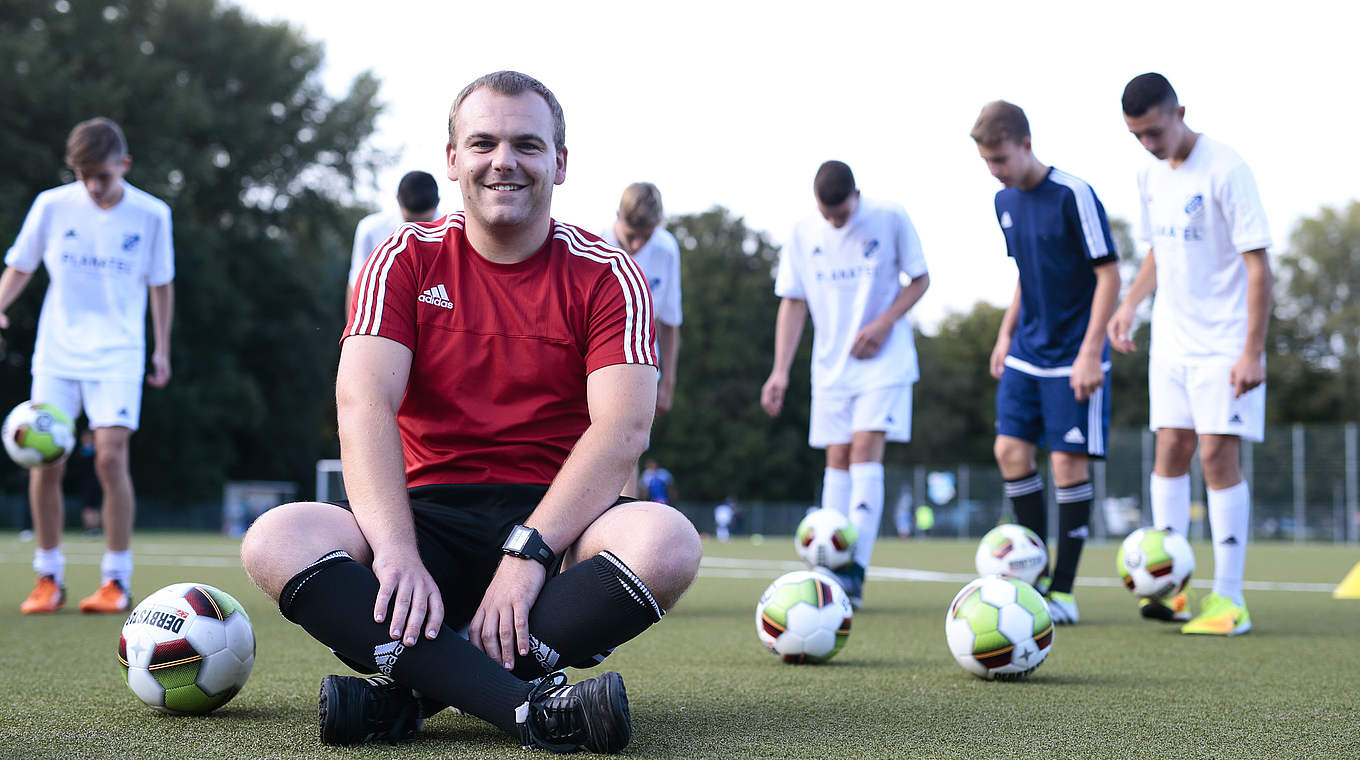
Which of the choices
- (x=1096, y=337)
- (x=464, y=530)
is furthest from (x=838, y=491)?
(x=464, y=530)

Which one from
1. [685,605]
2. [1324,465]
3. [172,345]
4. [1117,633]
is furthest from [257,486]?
[1117,633]

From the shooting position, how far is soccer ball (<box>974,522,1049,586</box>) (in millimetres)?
6766

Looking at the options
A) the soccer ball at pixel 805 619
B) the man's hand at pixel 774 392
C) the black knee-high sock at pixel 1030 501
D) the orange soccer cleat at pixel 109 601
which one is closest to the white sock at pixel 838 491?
the man's hand at pixel 774 392

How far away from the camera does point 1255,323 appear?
5855 mm

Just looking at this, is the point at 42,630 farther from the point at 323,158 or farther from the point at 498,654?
the point at 323,158

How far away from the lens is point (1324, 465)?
35500mm

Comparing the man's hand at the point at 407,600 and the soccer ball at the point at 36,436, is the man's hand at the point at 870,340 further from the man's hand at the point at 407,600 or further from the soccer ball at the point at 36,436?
the man's hand at the point at 407,600

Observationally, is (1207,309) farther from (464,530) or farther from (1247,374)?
(464,530)

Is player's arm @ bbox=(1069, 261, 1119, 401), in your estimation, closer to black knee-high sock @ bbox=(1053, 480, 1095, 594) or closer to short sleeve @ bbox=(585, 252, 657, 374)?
black knee-high sock @ bbox=(1053, 480, 1095, 594)

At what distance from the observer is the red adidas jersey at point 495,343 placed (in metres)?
3.44

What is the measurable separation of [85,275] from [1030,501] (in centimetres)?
532

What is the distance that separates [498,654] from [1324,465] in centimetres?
3715

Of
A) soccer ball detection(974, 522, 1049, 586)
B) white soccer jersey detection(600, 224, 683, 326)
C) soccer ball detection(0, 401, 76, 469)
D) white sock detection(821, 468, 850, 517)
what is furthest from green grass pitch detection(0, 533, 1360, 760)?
white soccer jersey detection(600, 224, 683, 326)

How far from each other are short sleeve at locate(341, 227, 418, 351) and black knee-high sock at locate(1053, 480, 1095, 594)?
4.45 metres
